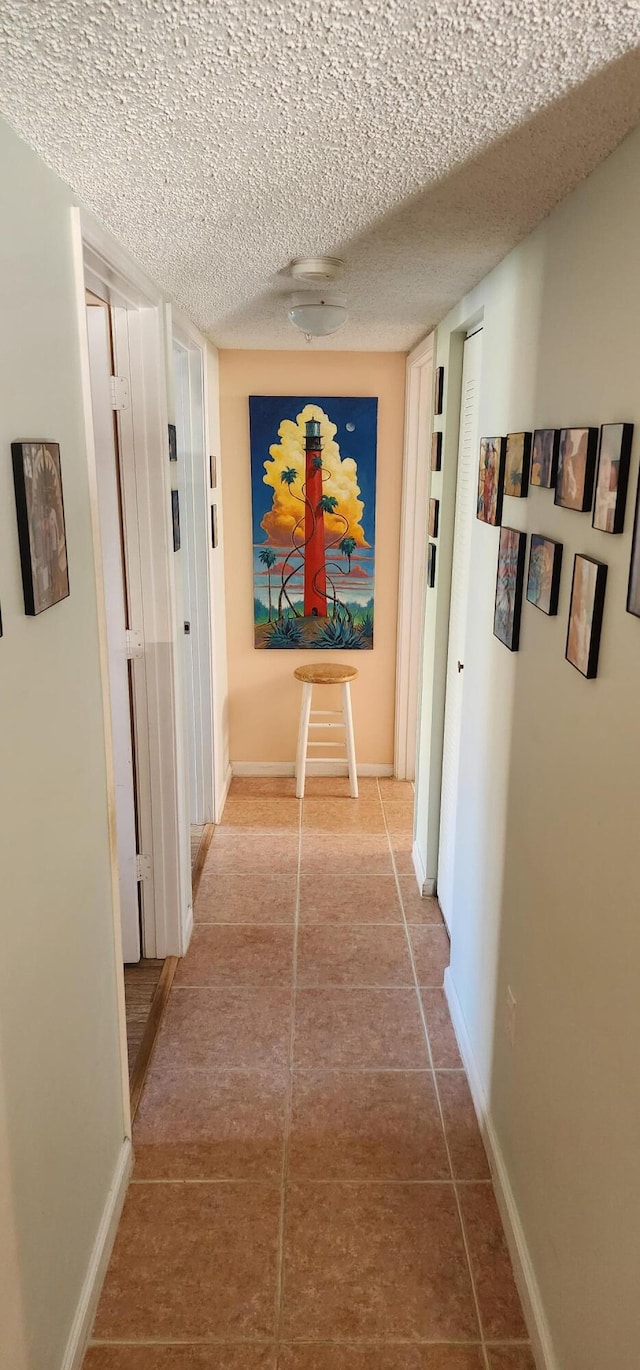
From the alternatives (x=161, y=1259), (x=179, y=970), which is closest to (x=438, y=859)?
(x=179, y=970)

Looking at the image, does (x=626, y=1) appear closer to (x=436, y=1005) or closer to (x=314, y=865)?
(x=436, y=1005)

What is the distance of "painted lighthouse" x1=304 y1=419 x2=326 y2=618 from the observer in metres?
4.36

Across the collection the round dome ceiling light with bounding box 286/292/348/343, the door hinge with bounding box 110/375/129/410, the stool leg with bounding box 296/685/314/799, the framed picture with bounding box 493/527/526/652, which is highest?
the round dome ceiling light with bounding box 286/292/348/343

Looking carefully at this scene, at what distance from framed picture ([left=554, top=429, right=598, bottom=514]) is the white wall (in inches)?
1.3

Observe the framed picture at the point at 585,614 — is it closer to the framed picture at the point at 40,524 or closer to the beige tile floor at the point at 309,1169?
the framed picture at the point at 40,524

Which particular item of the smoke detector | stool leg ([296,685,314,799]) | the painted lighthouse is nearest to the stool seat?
stool leg ([296,685,314,799])

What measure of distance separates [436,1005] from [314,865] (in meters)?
1.07

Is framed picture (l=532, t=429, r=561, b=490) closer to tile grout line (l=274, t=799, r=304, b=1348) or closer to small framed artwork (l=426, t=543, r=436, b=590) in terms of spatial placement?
small framed artwork (l=426, t=543, r=436, b=590)

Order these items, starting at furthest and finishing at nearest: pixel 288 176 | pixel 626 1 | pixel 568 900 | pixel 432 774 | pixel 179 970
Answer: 1. pixel 432 774
2. pixel 179 970
3. pixel 568 900
4. pixel 288 176
5. pixel 626 1

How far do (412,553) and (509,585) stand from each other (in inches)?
97.2

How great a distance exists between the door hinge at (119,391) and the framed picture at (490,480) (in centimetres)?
107

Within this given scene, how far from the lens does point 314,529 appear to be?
4.47m

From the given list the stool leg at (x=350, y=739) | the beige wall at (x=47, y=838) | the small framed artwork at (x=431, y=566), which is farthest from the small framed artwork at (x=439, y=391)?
the beige wall at (x=47, y=838)

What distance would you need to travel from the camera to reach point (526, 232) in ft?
6.12
